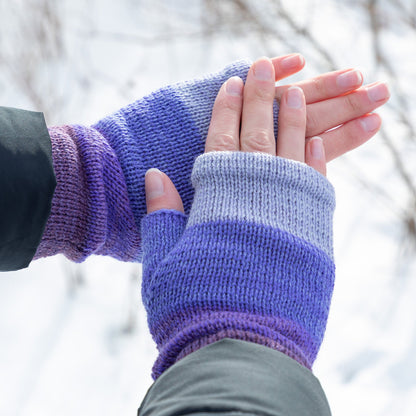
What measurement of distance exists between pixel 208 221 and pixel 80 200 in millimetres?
261

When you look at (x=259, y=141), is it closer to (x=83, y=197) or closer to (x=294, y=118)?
(x=294, y=118)

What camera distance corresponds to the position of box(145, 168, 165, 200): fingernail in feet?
2.84

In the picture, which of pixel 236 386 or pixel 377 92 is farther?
pixel 377 92

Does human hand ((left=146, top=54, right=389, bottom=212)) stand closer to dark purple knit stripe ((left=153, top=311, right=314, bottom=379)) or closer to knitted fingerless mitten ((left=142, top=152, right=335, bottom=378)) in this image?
knitted fingerless mitten ((left=142, top=152, right=335, bottom=378))

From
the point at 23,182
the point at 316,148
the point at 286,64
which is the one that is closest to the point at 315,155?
the point at 316,148

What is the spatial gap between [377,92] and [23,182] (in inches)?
28.3

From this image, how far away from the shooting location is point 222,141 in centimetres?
90

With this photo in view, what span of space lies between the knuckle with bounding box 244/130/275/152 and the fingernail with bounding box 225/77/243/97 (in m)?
0.11

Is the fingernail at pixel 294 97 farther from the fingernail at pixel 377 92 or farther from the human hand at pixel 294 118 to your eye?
the fingernail at pixel 377 92

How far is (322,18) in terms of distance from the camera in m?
2.96

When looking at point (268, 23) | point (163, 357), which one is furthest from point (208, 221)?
point (268, 23)

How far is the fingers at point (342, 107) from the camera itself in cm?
104

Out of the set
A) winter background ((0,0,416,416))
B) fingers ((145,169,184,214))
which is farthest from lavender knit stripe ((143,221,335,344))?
winter background ((0,0,416,416))

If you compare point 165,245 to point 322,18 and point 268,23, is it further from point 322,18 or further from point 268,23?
point 322,18
